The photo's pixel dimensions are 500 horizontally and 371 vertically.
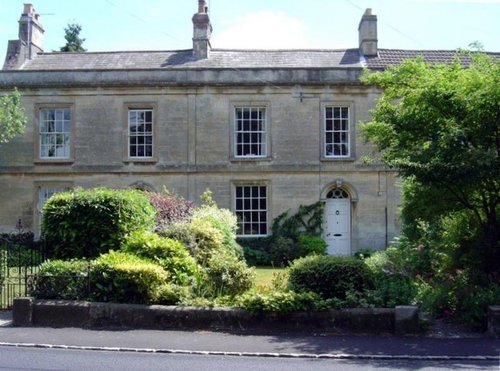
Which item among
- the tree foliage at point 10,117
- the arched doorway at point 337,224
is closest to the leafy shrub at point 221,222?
the arched doorway at point 337,224

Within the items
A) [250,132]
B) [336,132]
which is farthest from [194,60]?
[336,132]

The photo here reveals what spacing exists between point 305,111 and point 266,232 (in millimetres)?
5117

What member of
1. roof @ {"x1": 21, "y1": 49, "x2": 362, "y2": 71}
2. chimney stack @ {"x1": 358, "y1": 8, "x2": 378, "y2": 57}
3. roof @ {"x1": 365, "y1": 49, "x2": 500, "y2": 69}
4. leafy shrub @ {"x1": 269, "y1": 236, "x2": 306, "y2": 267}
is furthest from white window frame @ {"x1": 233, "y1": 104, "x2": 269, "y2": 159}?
Result: chimney stack @ {"x1": 358, "y1": 8, "x2": 378, "y2": 57}

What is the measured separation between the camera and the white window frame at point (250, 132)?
22.6 metres

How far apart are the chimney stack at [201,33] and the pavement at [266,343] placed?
17.5 meters

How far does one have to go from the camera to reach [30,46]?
25328 millimetres

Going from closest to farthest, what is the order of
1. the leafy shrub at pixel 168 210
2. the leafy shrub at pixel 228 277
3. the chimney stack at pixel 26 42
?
the leafy shrub at pixel 228 277
the leafy shrub at pixel 168 210
the chimney stack at pixel 26 42

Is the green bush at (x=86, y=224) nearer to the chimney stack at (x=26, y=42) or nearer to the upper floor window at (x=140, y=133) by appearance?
the upper floor window at (x=140, y=133)

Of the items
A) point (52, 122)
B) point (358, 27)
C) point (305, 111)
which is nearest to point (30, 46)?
point (52, 122)

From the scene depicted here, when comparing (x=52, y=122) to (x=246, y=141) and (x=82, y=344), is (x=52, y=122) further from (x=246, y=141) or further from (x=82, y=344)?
(x=82, y=344)

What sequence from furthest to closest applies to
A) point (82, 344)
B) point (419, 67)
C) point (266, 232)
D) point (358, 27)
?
point (358, 27)
point (266, 232)
point (419, 67)
point (82, 344)

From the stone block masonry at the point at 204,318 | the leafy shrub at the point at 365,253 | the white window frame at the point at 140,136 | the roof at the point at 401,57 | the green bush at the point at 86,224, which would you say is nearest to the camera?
the stone block masonry at the point at 204,318

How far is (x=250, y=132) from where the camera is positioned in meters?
22.6

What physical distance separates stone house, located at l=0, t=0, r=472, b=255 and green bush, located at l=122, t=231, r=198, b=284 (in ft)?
36.0
